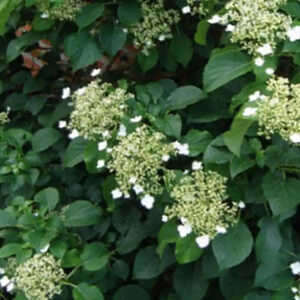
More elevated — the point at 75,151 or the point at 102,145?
the point at 102,145

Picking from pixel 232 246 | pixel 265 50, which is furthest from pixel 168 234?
pixel 265 50

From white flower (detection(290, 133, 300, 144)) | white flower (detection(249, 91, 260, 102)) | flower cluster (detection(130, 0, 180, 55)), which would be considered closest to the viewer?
white flower (detection(290, 133, 300, 144))

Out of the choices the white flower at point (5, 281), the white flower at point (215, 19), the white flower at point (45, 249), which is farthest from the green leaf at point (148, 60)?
the white flower at point (5, 281)

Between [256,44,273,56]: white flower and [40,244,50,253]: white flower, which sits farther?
[40,244,50,253]: white flower

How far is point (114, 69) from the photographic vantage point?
2.72 meters

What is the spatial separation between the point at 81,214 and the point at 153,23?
631 mm

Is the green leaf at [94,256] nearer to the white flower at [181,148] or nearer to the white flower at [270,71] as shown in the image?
the white flower at [181,148]

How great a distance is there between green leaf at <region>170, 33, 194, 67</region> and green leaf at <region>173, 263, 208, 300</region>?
0.68m

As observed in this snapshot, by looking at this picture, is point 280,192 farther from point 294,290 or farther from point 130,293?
point 130,293

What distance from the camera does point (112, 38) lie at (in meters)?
2.23

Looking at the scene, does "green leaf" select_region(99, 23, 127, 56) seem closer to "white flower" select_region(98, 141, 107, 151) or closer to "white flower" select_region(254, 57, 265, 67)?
"white flower" select_region(98, 141, 107, 151)

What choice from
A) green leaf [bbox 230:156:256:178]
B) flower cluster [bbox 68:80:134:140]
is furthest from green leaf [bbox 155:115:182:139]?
green leaf [bbox 230:156:256:178]

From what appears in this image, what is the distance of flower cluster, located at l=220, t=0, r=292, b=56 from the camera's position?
5.80ft

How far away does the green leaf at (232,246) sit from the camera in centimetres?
174
